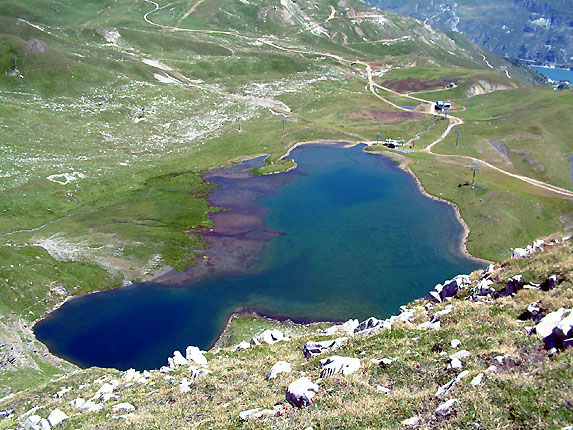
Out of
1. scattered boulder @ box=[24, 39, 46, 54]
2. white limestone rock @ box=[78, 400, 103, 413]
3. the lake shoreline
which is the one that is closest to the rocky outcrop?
white limestone rock @ box=[78, 400, 103, 413]

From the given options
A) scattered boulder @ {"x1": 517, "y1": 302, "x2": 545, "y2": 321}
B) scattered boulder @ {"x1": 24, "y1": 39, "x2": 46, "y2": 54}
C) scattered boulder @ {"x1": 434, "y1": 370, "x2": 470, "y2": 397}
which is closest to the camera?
scattered boulder @ {"x1": 434, "y1": 370, "x2": 470, "y2": 397}

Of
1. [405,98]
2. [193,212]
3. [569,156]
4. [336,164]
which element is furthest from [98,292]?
[405,98]

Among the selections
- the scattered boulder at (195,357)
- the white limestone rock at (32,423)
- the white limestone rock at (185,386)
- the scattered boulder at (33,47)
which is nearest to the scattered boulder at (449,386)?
the white limestone rock at (185,386)

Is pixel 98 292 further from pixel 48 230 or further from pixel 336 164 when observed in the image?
pixel 336 164

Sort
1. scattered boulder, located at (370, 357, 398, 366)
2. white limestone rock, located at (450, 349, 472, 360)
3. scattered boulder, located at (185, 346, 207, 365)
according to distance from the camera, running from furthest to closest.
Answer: scattered boulder, located at (185, 346, 207, 365)
scattered boulder, located at (370, 357, 398, 366)
white limestone rock, located at (450, 349, 472, 360)

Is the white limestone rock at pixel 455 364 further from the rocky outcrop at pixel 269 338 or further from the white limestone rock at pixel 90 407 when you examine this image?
the white limestone rock at pixel 90 407

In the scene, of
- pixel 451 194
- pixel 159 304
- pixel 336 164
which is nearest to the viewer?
pixel 159 304

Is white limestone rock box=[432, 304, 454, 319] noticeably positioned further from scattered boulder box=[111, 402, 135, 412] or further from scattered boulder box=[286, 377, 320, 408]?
scattered boulder box=[111, 402, 135, 412]
